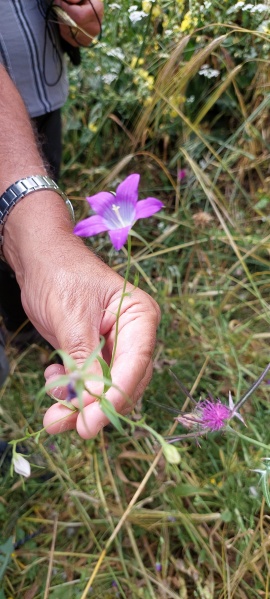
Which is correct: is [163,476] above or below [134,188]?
below

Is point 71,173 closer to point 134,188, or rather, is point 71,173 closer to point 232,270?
point 232,270

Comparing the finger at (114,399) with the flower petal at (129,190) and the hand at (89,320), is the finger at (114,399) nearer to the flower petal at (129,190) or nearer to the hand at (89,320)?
the hand at (89,320)

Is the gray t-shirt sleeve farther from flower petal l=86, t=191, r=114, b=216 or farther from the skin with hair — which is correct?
flower petal l=86, t=191, r=114, b=216

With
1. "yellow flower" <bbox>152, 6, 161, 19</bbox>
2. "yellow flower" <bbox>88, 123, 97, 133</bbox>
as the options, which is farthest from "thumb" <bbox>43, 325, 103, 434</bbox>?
"yellow flower" <bbox>88, 123, 97, 133</bbox>

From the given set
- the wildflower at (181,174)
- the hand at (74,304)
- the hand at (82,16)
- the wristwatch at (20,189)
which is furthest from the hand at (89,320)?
the wildflower at (181,174)

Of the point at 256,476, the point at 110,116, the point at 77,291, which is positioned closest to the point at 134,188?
the point at 77,291

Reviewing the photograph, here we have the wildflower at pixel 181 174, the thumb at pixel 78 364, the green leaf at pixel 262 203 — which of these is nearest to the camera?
the thumb at pixel 78 364
